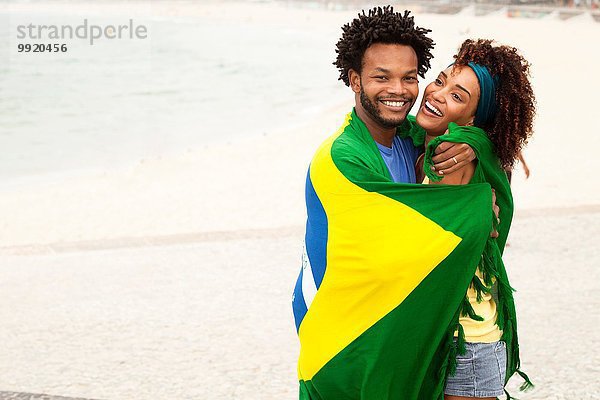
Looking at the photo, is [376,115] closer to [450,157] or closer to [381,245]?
[450,157]

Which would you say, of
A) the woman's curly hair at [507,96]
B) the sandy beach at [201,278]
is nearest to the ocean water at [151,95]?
the sandy beach at [201,278]

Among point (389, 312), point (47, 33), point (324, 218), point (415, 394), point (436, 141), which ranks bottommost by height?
point (47, 33)

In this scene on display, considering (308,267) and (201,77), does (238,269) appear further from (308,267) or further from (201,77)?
(201,77)

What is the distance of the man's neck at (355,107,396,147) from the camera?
300cm

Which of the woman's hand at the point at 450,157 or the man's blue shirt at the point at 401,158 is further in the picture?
the man's blue shirt at the point at 401,158

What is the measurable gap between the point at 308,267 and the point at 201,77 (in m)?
36.4

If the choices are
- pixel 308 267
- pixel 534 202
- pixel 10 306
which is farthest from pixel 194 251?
pixel 308 267

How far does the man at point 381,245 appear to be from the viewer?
276 centimetres

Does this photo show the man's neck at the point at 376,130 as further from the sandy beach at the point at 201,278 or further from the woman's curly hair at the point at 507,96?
the sandy beach at the point at 201,278

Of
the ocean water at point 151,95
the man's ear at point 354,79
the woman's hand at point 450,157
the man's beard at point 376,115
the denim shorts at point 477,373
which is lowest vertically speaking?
the ocean water at point 151,95

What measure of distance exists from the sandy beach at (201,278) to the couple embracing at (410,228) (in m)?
2.09

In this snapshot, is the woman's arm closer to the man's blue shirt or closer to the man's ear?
the man's blue shirt

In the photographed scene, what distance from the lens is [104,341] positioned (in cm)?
586

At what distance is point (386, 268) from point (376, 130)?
0.49 metres
